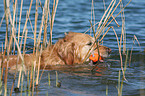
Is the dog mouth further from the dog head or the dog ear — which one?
the dog ear

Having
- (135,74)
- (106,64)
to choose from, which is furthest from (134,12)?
(135,74)

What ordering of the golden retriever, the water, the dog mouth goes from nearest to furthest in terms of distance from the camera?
1. the water
2. the golden retriever
3. the dog mouth

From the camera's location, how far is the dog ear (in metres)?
6.00

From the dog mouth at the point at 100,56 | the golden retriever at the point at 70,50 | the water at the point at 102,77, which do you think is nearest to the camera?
the water at the point at 102,77

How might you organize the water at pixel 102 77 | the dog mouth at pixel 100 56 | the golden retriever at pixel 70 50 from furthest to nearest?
the dog mouth at pixel 100 56 → the golden retriever at pixel 70 50 → the water at pixel 102 77

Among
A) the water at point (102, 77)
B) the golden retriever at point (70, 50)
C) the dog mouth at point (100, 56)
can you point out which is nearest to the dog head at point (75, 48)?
the golden retriever at point (70, 50)

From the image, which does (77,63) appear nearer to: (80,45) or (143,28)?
(80,45)

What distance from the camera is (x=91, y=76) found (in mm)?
5086

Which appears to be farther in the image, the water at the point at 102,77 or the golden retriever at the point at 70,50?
the golden retriever at the point at 70,50

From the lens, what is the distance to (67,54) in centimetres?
600

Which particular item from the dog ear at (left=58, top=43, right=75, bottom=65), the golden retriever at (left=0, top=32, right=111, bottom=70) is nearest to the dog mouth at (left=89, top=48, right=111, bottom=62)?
the golden retriever at (left=0, top=32, right=111, bottom=70)

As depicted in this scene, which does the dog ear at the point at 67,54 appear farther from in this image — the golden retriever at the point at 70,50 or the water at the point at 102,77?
the water at the point at 102,77

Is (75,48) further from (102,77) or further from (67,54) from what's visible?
(102,77)

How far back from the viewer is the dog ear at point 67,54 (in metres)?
6.00
